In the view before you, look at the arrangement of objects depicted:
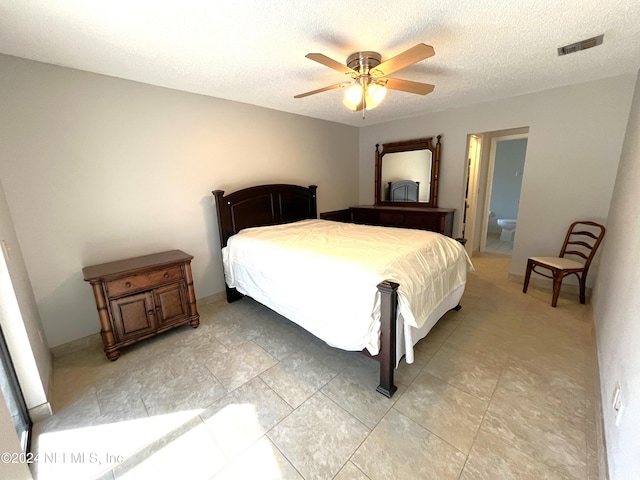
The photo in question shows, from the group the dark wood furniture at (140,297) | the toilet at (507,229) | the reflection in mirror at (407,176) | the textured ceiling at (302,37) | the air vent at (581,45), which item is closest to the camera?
the textured ceiling at (302,37)

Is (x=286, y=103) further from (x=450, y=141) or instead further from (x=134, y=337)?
(x=134, y=337)

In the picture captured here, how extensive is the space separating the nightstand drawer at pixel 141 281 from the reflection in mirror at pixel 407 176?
139 inches

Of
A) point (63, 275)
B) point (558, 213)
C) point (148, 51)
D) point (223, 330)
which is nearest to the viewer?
point (148, 51)

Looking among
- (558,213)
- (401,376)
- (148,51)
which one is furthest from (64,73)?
(558,213)

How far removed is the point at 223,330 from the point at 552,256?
3.97m

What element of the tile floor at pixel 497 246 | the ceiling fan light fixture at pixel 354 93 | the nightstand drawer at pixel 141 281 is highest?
the ceiling fan light fixture at pixel 354 93

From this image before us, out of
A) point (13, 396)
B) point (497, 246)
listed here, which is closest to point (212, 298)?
point (13, 396)

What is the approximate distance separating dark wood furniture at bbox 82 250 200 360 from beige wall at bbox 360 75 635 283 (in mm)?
3880

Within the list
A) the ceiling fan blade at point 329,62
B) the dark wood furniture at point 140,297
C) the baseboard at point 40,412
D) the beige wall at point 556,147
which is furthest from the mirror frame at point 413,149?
the baseboard at point 40,412

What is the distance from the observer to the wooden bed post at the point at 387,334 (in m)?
1.56

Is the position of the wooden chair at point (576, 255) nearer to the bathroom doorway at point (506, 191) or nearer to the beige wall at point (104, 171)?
the bathroom doorway at point (506, 191)

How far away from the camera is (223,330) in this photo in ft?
8.48

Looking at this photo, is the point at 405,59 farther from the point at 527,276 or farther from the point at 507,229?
the point at 507,229

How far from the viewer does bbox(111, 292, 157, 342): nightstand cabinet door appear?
7.06ft
